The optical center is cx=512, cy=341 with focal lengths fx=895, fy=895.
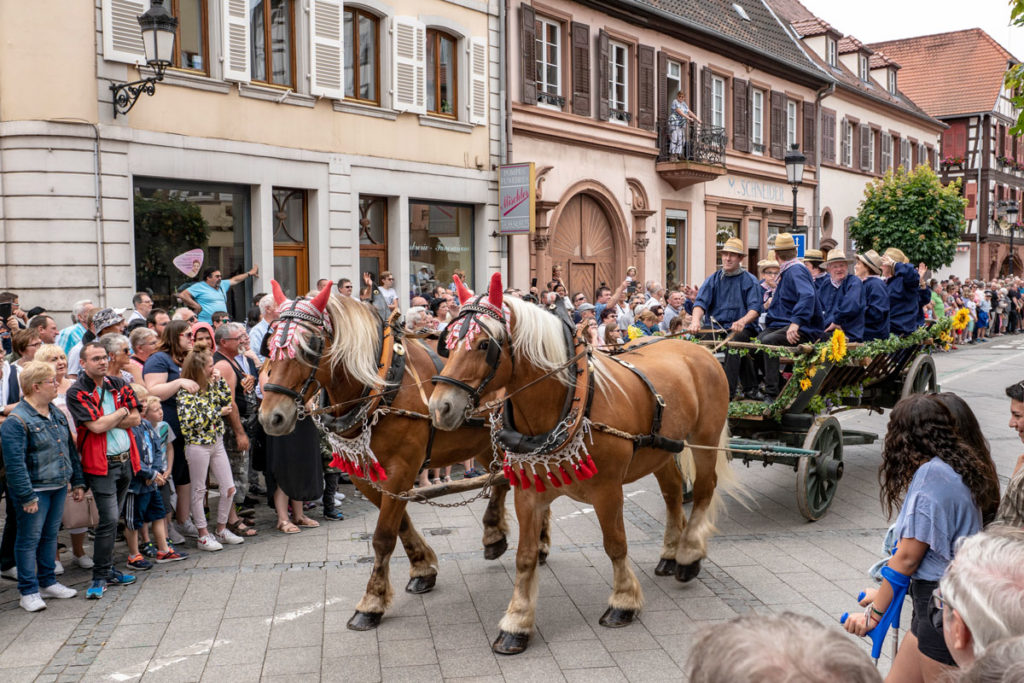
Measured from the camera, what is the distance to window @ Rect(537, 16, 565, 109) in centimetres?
1845

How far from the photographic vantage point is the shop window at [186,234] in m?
12.5

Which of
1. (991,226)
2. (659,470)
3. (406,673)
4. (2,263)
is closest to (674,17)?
(2,263)

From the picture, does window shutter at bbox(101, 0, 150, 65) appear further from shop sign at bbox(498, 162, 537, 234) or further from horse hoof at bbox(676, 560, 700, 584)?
horse hoof at bbox(676, 560, 700, 584)

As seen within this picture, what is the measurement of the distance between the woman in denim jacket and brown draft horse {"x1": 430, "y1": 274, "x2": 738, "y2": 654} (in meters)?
2.70

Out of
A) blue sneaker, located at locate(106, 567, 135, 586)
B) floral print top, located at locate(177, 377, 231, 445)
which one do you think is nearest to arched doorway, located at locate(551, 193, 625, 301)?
floral print top, located at locate(177, 377, 231, 445)

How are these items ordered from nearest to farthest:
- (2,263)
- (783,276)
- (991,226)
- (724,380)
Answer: (724,380), (783,276), (2,263), (991,226)

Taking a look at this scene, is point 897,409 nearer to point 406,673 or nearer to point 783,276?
point 406,673

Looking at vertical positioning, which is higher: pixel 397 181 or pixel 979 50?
pixel 979 50

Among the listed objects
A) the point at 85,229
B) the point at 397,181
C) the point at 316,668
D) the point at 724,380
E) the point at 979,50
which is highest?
the point at 979,50

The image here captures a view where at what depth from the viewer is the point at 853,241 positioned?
31203 millimetres

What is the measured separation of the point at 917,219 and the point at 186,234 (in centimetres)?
2328

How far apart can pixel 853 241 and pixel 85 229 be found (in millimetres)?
26321

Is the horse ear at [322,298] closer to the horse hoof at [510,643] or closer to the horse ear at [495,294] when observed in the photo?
the horse ear at [495,294]

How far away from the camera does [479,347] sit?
4.61 m
